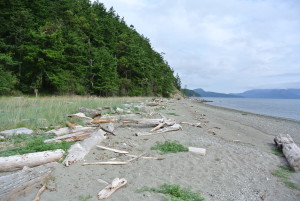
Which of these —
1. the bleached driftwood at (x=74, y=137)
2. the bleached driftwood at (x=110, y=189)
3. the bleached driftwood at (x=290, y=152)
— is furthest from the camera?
the bleached driftwood at (x=74, y=137)

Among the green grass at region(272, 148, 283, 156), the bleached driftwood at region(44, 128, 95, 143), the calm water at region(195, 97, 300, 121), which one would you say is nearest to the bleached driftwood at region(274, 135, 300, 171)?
the green grass at region(272, 148, 283, 156)

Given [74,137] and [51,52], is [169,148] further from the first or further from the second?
[51,52]

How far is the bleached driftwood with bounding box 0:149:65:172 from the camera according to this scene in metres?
3.88

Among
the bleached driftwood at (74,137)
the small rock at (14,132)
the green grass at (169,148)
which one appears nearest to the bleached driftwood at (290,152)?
the green grass at (169,148)

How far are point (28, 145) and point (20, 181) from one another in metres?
2.37

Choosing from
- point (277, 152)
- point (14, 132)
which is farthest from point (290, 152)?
point (14, 132)

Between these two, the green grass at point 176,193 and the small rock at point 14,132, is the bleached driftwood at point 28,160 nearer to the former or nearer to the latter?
the green grass at point 176,193

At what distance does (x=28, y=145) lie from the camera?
5.10 meters

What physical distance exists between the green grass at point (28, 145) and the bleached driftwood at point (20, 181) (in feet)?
4.35

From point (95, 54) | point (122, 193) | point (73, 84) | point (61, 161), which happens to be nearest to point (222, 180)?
point (122, 193)

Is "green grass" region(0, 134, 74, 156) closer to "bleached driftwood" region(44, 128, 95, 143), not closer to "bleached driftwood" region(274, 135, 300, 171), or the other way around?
"bleached driftwood" region(44, 128, 95, 143)

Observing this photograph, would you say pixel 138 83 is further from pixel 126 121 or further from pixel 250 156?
pixel 250 156

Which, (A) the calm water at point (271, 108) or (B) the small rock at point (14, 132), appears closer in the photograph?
(B) the small rock at point (14, 132)

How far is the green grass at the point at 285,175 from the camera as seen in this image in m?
4.35
